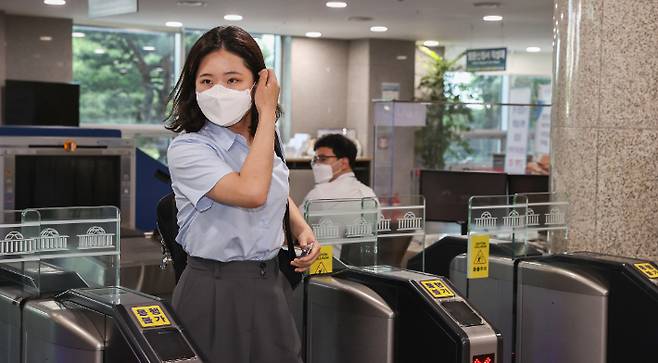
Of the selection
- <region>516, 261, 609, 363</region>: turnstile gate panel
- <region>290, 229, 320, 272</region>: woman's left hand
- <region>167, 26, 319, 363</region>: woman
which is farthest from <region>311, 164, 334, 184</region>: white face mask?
<region>167, 26, 319, 363</region>: woman

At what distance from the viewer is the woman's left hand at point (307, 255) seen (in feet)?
7.54

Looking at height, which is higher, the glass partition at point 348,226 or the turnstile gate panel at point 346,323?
the glass partition at point 348,226

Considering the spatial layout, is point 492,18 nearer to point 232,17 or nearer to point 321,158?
point 232,17

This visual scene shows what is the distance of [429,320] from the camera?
2.82 metres

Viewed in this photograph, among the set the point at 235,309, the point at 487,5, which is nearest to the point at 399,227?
the point at 235,309

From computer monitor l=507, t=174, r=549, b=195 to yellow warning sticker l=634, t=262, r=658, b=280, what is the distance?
13.4 ft

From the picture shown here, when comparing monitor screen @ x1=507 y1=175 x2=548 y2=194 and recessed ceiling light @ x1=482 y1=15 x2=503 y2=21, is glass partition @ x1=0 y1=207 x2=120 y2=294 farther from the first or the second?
recessed ceiling light @ x1=482 y1=15 x2=503 y2=21

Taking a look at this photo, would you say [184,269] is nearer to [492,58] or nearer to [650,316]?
[650,316]

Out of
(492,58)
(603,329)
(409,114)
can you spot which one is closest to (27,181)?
(603,329)

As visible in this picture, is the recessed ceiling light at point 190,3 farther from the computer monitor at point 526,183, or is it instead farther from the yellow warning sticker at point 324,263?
the yellow warning sticker at point 324,263

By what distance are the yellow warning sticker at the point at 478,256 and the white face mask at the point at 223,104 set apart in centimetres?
146

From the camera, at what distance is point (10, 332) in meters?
2.58

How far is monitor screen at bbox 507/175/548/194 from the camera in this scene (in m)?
7.49

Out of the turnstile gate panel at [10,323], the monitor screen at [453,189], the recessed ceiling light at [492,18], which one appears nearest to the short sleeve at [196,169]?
the turnstile gate panel at [10,323]
